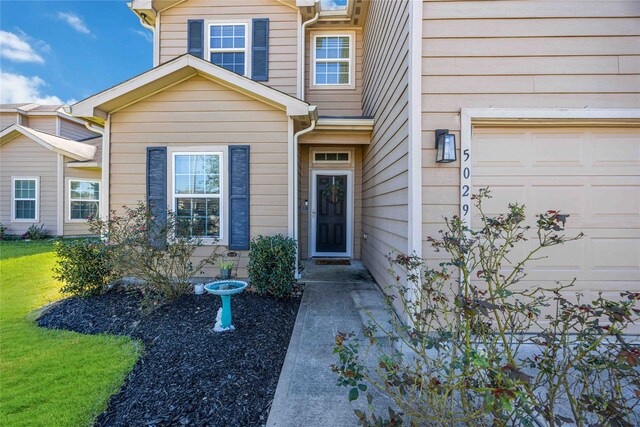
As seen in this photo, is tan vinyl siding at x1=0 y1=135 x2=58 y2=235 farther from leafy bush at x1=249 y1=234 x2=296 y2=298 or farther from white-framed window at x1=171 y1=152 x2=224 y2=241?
leafy bush at x1=249 y1=234 x2=296 y2=298

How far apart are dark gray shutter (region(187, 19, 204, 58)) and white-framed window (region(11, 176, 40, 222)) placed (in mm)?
7653

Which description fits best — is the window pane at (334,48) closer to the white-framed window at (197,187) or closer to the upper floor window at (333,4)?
the upper floor window at (333,4)

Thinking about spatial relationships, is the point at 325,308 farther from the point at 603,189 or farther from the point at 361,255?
the point at 603,189

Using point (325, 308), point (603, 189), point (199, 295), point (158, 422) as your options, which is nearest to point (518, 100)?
point (603, 189)

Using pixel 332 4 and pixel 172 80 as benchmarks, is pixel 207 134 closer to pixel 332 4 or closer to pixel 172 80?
pixel 172 80

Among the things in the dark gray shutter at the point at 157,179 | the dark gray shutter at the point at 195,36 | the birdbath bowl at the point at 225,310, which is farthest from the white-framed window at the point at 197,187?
the dark gray shutter at the point at 195,36

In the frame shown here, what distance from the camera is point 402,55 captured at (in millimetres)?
3229

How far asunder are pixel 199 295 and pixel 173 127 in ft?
8.92

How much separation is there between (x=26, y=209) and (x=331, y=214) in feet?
33.5

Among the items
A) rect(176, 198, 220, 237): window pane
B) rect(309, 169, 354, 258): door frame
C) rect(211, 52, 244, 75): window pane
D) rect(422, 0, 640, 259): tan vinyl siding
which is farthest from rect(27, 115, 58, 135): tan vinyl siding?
rect(422, 0, 640, 259): tan vinyl siding

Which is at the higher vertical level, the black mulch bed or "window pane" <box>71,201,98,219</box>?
"window pane" <box>71,201,98,219</box>

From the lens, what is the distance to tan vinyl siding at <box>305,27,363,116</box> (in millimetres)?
6488

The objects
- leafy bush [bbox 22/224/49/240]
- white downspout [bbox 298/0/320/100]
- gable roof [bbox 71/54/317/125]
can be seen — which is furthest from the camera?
leafy bush [bbox 22/224/49/240]

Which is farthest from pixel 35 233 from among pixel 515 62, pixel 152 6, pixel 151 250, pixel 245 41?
pixel 515 62
